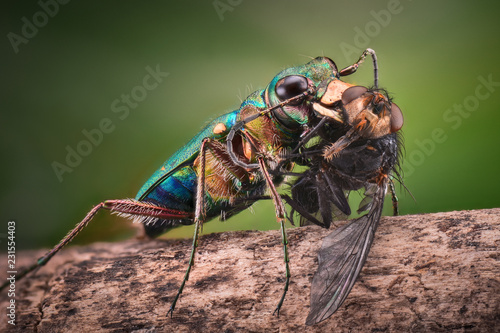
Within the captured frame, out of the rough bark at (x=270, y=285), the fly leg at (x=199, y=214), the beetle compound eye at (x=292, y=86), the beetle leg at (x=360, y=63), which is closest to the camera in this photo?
the rough bark at (x=270, y=285)

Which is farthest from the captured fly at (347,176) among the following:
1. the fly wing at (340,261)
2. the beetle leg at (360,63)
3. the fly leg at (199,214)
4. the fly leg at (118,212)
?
the fly leg at (118,212)

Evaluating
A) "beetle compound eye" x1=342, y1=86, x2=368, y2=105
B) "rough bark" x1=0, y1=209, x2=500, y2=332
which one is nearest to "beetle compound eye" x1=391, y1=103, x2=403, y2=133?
"beetle compound eye" x1=342, y1=86, x2=368, y2=105

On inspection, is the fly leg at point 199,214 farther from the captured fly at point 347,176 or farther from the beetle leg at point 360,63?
the beetle leg at point 360,63

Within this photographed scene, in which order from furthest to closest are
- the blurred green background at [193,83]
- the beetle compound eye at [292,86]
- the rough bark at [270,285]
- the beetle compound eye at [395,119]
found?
the blurred green background at [193,83] < the beetle compound eye at [292,86] < the beetle compound eye at [395,119] < the rough bark at [270,285]

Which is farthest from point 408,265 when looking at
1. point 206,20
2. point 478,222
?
point 206,20

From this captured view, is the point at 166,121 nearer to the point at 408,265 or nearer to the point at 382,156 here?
the point at 382,156

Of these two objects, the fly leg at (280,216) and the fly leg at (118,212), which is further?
the fly leg at (118,212)

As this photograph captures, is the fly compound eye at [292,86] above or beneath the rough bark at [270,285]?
above

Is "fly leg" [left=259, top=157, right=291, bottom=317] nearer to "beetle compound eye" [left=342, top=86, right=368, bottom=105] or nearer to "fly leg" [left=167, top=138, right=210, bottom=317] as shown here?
"fly leg" [left=167, top=138, right=210, bottom=317]
